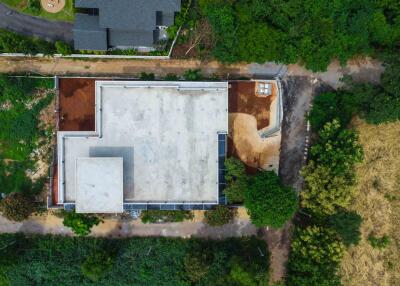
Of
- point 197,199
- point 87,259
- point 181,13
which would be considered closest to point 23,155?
point 87,259

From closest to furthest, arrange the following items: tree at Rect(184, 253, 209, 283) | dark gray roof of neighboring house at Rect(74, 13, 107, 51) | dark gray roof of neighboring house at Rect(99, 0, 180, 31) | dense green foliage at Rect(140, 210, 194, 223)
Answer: dark gray roof of neighboring house at Rect(99, 0, 180, 31) → dark gray roof of neighboring house at Rect(74, 13, 107, 51) → tree at Rect(184, 253, 209, 283) → dense green foliage at Rect(140, 210, 194, 223)

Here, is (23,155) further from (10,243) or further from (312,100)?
(312,100)

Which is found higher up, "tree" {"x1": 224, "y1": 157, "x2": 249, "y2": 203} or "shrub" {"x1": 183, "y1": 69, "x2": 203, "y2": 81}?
"shrub" {"x1": 183, "y1": 69, "x2": 203, "y2": 81}

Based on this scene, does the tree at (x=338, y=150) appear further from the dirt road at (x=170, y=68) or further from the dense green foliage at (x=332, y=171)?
the dirt road at (x=170, y=68)

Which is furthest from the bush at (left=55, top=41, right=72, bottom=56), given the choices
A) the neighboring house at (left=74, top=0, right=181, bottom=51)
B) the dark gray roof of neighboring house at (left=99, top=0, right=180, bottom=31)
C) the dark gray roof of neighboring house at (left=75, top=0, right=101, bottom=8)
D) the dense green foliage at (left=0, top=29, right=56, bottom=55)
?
the dark gray roof of neighboring house at (left=99, top=0, right=180, bottom=31)

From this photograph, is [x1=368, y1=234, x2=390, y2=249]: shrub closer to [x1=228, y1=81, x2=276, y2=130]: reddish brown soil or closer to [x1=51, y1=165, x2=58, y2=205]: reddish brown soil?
[x1=228, y1=81, x2=276, y2=130]: reddish brown soil

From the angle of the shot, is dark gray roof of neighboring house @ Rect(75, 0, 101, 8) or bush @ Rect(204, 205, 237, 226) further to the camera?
bush @ Rect(204, 205, 237, 226)
